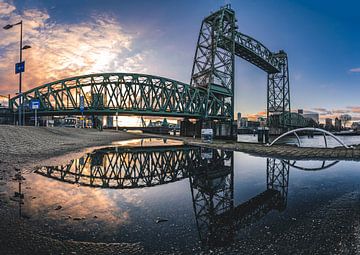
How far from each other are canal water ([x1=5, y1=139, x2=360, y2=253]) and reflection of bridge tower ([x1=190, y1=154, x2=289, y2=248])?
0.05ft

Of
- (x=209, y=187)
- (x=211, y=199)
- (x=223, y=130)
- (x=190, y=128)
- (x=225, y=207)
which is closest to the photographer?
(x=225, y=207)

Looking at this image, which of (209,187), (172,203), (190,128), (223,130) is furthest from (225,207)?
(190,128)

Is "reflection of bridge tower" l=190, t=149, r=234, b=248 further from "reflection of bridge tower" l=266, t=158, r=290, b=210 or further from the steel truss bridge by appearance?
the steel truss bridge

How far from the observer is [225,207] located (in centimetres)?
407

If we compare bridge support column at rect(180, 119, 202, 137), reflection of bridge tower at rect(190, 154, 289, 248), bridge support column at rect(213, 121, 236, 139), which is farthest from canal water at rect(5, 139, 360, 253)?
bridge support column at rect(180, 119, 202, 137)

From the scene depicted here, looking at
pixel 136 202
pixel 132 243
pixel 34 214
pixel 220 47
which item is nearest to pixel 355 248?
pixel 132 243

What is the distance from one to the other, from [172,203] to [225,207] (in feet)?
3.75

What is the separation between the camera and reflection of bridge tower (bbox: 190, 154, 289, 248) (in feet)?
9.77

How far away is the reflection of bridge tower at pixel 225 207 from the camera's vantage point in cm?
298

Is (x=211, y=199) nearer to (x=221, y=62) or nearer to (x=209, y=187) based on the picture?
(x=209, y=187)

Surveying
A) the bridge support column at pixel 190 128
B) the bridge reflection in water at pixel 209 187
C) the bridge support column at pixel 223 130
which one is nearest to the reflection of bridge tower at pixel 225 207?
the bridge reflection in water at pixel 209 187

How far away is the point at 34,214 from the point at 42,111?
→ 61983mm

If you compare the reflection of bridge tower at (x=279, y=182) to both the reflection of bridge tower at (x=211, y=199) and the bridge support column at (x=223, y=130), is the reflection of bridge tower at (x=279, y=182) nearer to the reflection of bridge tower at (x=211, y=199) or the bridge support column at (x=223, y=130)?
the reflection of bridge tower at (x=211, y=199)

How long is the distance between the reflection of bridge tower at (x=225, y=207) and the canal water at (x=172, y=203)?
0.05 feet
